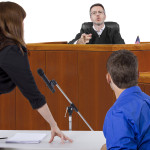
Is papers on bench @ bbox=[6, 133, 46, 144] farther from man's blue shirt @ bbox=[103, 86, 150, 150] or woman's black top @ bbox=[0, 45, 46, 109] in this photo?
man's blue shirt @ bbox=[103, 86, 150, 150]

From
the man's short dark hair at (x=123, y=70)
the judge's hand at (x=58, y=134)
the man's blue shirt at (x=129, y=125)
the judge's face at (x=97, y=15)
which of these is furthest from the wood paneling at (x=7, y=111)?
the man's blue shirt at (x=129, y=125)

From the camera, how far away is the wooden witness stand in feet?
14.2

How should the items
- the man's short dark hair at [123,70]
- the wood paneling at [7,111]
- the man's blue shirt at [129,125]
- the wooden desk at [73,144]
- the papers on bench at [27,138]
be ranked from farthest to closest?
the wood paneling at [7,111], the papers on bench at [27,138], the wooden desk at [73,144], the man's short dark hair at [123,70], the man's blue shirt at [129,125]

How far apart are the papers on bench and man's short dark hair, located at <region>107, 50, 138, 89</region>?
0.70 meters

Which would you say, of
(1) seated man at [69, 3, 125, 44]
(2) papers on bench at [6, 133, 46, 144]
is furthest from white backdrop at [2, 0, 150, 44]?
(2) papers on bench at [6, 133, 46, 144]

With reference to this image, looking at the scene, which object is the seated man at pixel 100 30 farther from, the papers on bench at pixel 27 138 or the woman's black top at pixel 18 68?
the woman's black top at pixel 18 68

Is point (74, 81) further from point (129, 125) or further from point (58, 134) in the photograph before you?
point (129, 125)

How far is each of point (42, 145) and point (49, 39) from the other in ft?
18.2

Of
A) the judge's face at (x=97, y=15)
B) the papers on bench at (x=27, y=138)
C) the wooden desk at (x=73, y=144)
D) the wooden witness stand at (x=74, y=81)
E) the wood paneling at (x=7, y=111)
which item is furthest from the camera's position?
the judge's face at (x=97, y=15)

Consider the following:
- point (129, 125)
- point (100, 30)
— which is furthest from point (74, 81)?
point (129, 125)

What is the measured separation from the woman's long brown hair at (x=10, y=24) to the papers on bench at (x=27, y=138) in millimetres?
514

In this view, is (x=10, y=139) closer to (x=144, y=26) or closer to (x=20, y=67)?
(x=20, y=67)

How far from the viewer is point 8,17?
190cm

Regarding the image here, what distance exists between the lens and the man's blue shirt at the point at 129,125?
1.33 meters
